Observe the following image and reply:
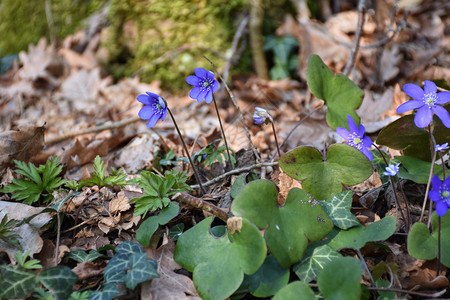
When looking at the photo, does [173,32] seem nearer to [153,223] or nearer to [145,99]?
[145,99]

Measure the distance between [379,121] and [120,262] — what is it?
1.99m

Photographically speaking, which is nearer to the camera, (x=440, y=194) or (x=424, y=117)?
(x=440, y=194)

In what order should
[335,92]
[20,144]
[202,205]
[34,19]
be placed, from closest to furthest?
[202,205]
[335,92]
[20,144]
[34,19]

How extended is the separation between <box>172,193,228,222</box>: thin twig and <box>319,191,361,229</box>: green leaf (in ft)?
1.43

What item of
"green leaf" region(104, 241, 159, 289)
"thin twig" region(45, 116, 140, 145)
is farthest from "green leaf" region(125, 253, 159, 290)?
"thin twig" region(45, 116, 140, 145)

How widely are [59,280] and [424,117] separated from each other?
1477 mm

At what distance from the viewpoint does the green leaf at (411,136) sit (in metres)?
1.68

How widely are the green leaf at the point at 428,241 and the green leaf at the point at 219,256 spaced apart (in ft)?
1.76

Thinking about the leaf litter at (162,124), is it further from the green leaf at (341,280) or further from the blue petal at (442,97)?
the blue petal at (442,97)

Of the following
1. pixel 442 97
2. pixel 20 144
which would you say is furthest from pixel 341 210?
pixel 20 144

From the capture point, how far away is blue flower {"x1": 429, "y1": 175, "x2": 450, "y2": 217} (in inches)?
49.0

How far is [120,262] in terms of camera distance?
4.64ft

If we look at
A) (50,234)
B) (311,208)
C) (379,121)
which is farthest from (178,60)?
(311,208)

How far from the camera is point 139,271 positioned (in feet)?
4.46
